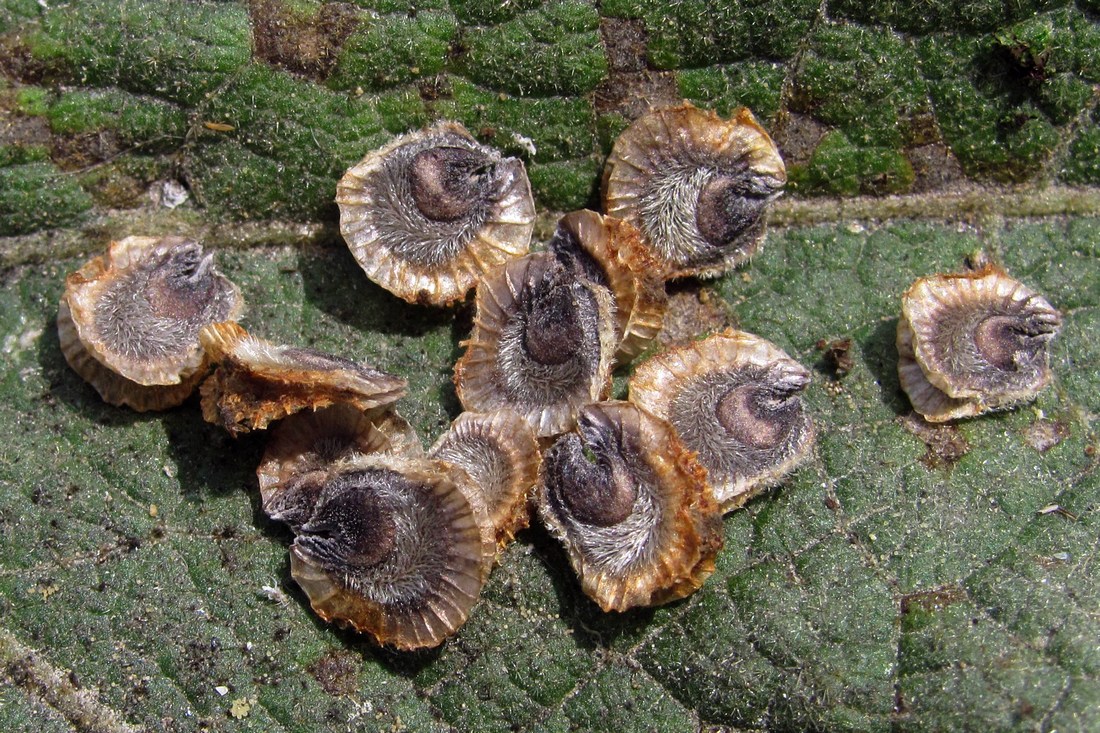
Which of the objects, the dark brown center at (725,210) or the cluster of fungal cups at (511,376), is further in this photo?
the dark brown center at (725,210)

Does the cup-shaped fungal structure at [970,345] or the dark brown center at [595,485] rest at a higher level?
the cup-shaped fungal structure at [970,345]

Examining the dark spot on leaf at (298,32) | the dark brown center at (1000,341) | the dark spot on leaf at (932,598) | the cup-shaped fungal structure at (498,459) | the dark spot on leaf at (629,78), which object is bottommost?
the cup-shaped fungal structure at (498,459)

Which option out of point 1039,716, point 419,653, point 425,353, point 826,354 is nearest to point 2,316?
point 425,353

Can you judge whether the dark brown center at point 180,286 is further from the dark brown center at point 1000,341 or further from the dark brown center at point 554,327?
the dark brown center at point 1000,341

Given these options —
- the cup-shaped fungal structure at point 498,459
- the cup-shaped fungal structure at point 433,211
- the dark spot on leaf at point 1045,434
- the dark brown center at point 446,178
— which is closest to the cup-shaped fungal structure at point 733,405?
the cup-shaped fungal structure at point 498,459

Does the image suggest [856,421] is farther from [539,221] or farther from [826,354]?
[539,221]

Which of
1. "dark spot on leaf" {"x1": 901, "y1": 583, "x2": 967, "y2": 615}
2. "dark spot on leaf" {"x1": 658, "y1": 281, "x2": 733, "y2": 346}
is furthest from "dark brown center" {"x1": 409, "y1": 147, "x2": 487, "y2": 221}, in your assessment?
"dark spot on leaf" {"x1": 901, "y1": 583, "x2": 967, "y2": 615}

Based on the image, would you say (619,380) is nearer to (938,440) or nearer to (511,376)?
(511,376)
